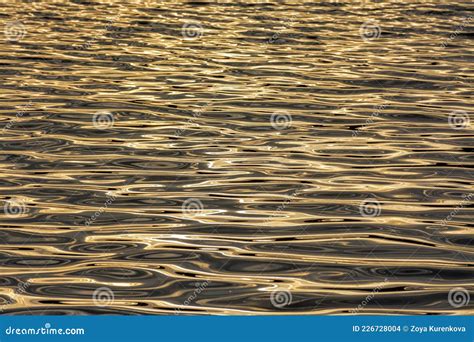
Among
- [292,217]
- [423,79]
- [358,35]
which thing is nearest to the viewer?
[292,217]

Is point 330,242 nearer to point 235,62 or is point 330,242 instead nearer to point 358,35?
point 235,62

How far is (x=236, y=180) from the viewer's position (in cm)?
1856

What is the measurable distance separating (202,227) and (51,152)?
545cm

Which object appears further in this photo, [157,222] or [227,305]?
[157,222]

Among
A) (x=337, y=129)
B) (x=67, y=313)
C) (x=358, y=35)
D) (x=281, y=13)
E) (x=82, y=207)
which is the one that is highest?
(x=281, y=13)

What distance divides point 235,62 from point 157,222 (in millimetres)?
16720

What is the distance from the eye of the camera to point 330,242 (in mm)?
15297

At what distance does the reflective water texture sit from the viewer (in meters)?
13.7

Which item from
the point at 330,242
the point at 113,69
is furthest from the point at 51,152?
the point at 113,69

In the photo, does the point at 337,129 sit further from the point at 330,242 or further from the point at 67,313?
the point at 67,313

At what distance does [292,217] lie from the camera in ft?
54.0

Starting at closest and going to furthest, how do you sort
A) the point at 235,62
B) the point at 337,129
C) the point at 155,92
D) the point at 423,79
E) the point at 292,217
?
1. the point at 292,217
2. the point at 337,129
3. the point at 155,92
4. the point at 423,79
5. the point at 235,62

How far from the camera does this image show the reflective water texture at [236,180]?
13664 mm

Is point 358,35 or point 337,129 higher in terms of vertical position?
point 358,35
